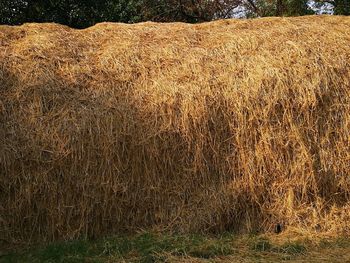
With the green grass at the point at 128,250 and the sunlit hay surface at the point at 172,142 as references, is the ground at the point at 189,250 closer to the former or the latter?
the green grass at the point at 128,250

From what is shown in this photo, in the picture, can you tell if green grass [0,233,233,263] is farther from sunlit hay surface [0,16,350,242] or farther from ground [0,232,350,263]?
sunlit hay surface [0,16,350,242]

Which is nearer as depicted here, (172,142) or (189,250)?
(189,250)

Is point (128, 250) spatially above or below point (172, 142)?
below

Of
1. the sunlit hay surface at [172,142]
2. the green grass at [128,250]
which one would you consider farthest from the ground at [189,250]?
the sunlit hay surface at [172,142]

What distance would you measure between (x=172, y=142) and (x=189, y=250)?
51.4 inches

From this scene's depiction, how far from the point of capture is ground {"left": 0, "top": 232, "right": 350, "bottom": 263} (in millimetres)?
5070

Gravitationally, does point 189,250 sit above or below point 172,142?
below

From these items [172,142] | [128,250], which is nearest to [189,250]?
[128,250]

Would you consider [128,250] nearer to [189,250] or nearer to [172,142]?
[189,250]

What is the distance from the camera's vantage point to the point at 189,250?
5191 millimetres

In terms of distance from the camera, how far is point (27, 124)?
568 centimetres

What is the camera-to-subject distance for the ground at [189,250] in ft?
16.6

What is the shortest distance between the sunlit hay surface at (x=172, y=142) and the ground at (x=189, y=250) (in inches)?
10.0

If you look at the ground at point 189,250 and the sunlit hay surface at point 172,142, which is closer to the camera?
the ground at point 189,250
